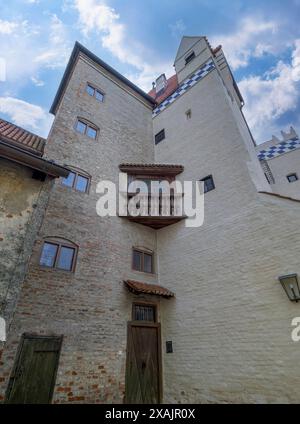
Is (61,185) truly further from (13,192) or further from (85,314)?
(85,314)

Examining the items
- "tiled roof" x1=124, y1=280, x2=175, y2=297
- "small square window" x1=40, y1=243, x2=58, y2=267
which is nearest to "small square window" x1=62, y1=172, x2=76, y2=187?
"small square window" x1=40, y1=243, x2=58, y2=267

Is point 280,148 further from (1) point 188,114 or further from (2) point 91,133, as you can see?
(2) point 91,133

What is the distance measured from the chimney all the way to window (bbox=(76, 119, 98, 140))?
9055 mm

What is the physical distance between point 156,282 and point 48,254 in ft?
13.6

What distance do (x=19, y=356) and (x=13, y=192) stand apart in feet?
11.9

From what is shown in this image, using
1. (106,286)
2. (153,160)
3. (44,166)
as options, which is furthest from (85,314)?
(153,160)

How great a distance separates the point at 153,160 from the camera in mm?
12156

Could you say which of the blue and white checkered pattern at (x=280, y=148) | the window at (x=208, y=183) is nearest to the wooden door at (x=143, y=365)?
the window at (x=208, y=183)

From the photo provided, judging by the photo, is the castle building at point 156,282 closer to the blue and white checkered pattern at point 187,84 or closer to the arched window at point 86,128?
the arched window at point 86,128

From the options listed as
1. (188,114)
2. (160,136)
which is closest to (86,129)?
(160,136)

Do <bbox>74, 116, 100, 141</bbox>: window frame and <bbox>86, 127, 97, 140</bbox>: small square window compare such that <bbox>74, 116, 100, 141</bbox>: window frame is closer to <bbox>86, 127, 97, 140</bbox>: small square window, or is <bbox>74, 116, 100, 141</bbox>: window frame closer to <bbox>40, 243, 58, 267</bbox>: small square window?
<bbox>86, 127, 97, 140</bbox>: small square window

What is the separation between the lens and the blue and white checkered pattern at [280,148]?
13.4m

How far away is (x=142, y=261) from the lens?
8.62 m

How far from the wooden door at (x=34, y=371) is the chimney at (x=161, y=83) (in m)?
16.8
